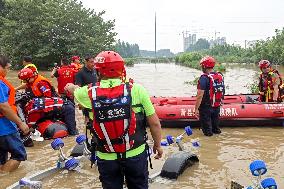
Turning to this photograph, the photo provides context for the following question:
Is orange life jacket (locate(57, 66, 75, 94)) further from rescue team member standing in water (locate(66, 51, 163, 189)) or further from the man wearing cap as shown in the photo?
rescue team member standing in water (locate(66, 51, 163, 189))

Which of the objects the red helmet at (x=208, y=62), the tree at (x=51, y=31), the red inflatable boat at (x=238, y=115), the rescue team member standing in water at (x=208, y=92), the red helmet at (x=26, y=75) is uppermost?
the tree at (x=51, y=31)

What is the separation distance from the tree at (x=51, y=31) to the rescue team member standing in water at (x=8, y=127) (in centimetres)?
2036

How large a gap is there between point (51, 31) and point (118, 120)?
24.4 m

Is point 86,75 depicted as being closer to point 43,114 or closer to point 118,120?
point 43,114

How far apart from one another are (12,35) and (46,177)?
78.2 ft

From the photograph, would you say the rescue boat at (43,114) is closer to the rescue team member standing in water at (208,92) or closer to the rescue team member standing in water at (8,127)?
the rescue team member standing in water at (8,127)

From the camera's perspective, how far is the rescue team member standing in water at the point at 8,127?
4.79m

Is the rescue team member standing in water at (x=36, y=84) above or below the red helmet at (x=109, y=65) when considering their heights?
below

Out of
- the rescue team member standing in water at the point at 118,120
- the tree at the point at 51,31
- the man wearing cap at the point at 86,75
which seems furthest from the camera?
the tree at the point at 51,31

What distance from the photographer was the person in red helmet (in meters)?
8.32

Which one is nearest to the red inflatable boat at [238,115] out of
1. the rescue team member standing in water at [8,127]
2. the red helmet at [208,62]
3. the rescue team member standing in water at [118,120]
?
the red helmet at [208,62]

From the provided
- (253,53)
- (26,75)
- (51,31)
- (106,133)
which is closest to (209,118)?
(26,75)

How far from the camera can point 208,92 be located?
7.03 m

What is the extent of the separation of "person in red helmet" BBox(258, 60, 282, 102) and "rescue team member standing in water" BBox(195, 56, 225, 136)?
1.75 meters
